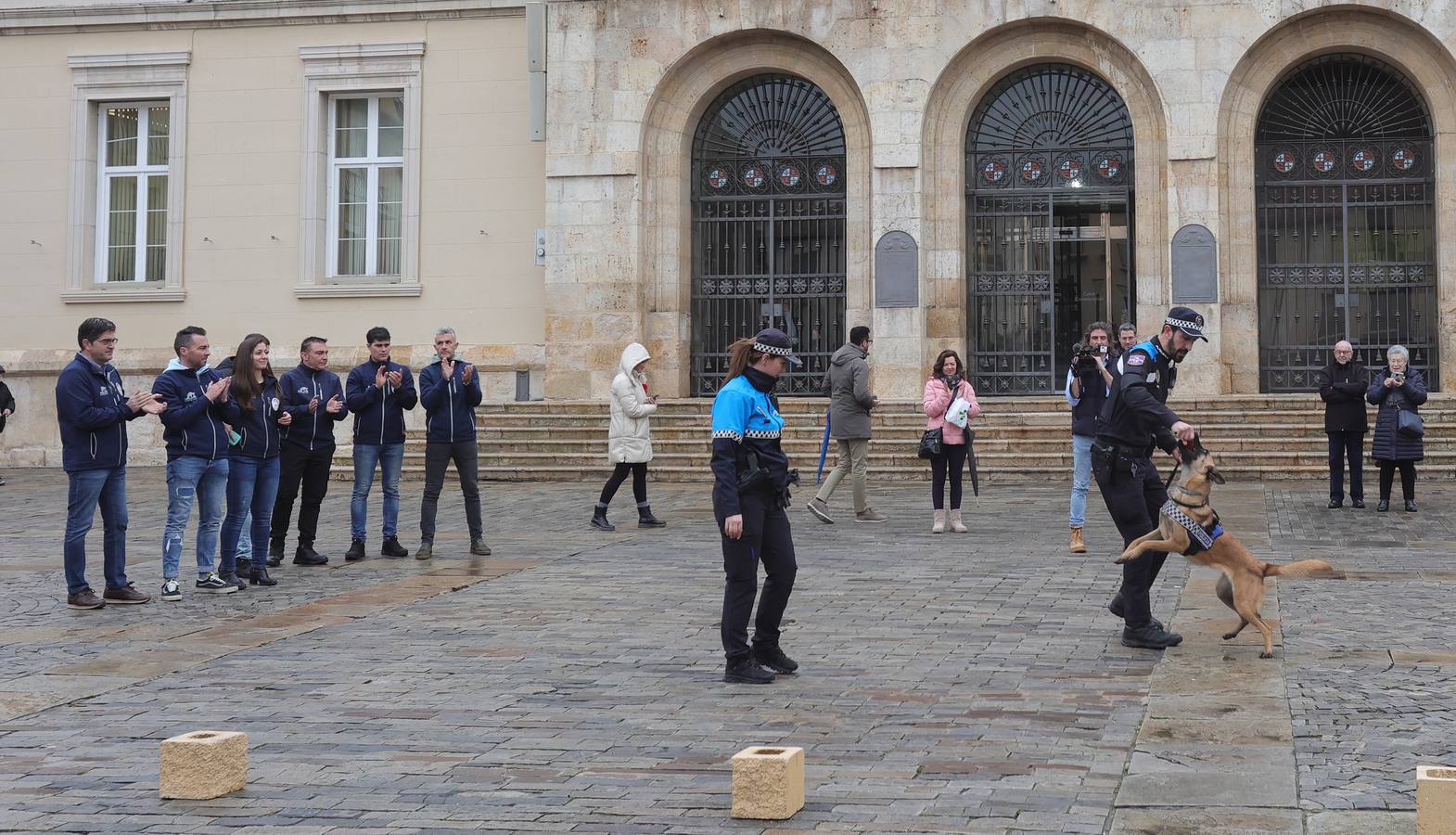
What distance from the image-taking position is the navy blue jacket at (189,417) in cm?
1053

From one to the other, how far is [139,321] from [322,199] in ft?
11.9

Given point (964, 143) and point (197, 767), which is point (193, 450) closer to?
A: point (197, 767)

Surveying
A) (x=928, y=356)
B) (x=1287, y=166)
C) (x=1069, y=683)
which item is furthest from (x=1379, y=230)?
(x=1069, y=683)

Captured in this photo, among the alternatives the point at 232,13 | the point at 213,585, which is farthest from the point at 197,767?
the point at 232,13

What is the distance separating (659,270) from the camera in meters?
23.1

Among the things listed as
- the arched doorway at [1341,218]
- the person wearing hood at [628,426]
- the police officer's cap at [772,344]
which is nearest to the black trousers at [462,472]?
the person wearing hood at [628,426]

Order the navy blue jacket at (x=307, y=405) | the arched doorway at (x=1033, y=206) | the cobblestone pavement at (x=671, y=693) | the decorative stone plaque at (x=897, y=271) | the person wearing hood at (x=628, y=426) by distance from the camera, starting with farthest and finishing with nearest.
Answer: the arched doorway at (x=1033, y=206), the decorative stone plaque at (x=897, y=271), the person wearing hood at (x=628, y=426), the navy blue jacket at (x=307, y=405), the cobblestone pavement at (x=671, y=693)

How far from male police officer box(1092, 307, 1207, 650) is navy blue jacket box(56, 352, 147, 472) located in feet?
19.5

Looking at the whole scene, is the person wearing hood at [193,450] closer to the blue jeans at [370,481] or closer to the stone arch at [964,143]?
the blue jeans at [370,481]

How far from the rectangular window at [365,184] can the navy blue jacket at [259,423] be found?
44.7ft

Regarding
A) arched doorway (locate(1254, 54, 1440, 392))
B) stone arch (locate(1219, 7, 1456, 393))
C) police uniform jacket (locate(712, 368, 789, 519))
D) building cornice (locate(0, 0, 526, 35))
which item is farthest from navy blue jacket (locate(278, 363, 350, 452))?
arched doorway (locate(1254, 54, 1440, 392))

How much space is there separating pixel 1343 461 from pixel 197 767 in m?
12.9

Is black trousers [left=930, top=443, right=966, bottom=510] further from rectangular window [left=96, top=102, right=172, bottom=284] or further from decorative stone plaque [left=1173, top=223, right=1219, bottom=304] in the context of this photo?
rectangular window [left=96, top=102, right=172, bottom=284]

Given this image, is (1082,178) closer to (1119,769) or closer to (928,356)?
(928,356)
